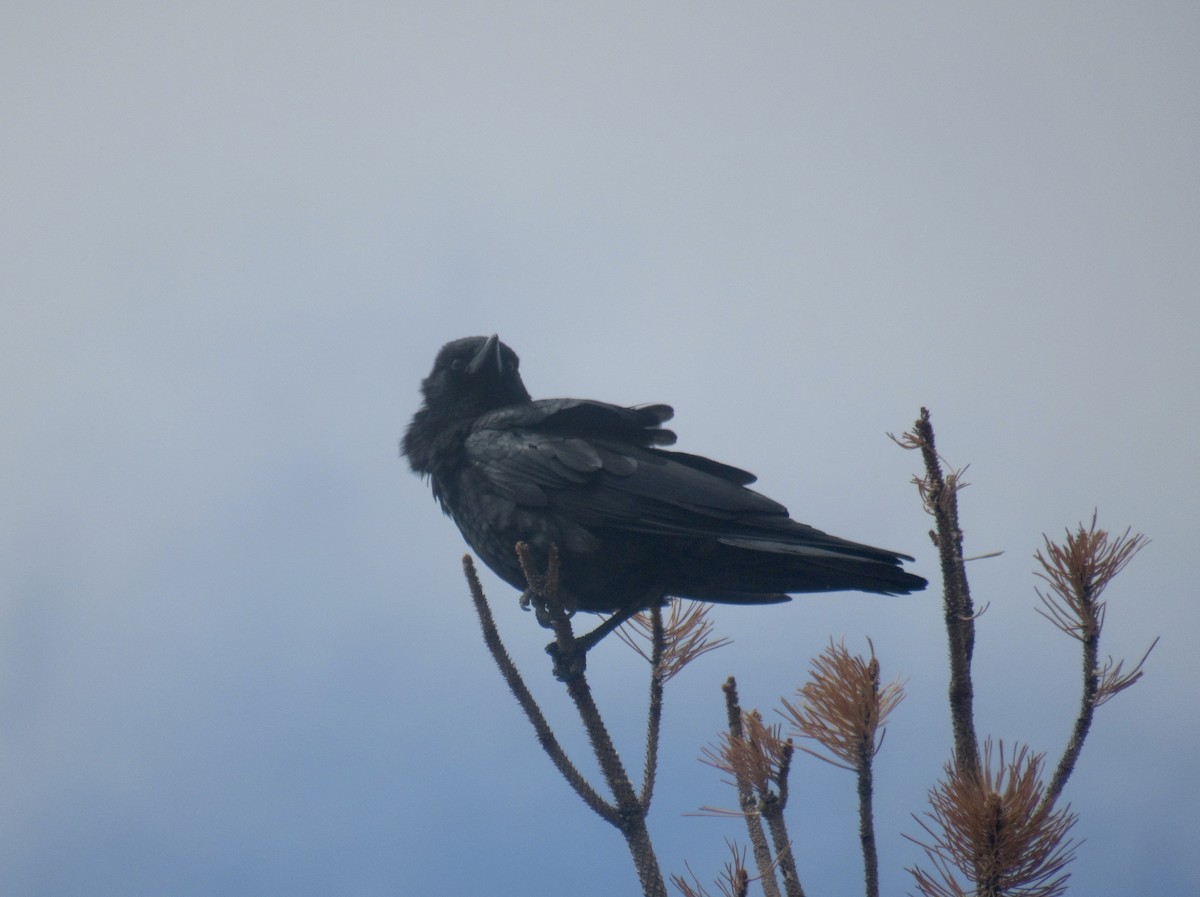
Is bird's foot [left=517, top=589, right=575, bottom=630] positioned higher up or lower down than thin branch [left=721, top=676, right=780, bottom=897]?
higher up

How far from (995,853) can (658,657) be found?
1.26 metres

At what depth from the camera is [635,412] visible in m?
3.82

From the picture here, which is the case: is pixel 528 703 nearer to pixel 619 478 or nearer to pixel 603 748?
pixel 603 748

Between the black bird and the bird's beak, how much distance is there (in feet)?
1.15

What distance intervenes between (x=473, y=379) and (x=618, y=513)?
1.12 m

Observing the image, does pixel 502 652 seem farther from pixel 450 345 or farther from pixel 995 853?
pixel 450 345

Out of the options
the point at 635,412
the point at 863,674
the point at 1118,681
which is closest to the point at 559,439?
the point at 635,412

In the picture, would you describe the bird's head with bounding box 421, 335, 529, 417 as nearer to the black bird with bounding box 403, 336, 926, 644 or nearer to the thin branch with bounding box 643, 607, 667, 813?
the black bird with bounding box 403, 336, 926, 644

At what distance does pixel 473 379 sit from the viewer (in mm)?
4324

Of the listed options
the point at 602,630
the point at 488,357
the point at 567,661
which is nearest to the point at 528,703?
the point at 567,661

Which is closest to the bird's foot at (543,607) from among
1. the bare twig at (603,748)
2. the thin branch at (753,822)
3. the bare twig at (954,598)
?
the bare twig at (603,748)

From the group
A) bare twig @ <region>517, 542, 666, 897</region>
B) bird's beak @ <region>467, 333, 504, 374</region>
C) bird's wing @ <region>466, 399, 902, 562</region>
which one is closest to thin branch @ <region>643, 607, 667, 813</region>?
bare twig @ <region>517, 542, 666, 897</region>

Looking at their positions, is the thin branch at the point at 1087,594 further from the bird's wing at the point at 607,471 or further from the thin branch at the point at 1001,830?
the bird's wing at the point at 607,471

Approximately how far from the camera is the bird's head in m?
4.25
